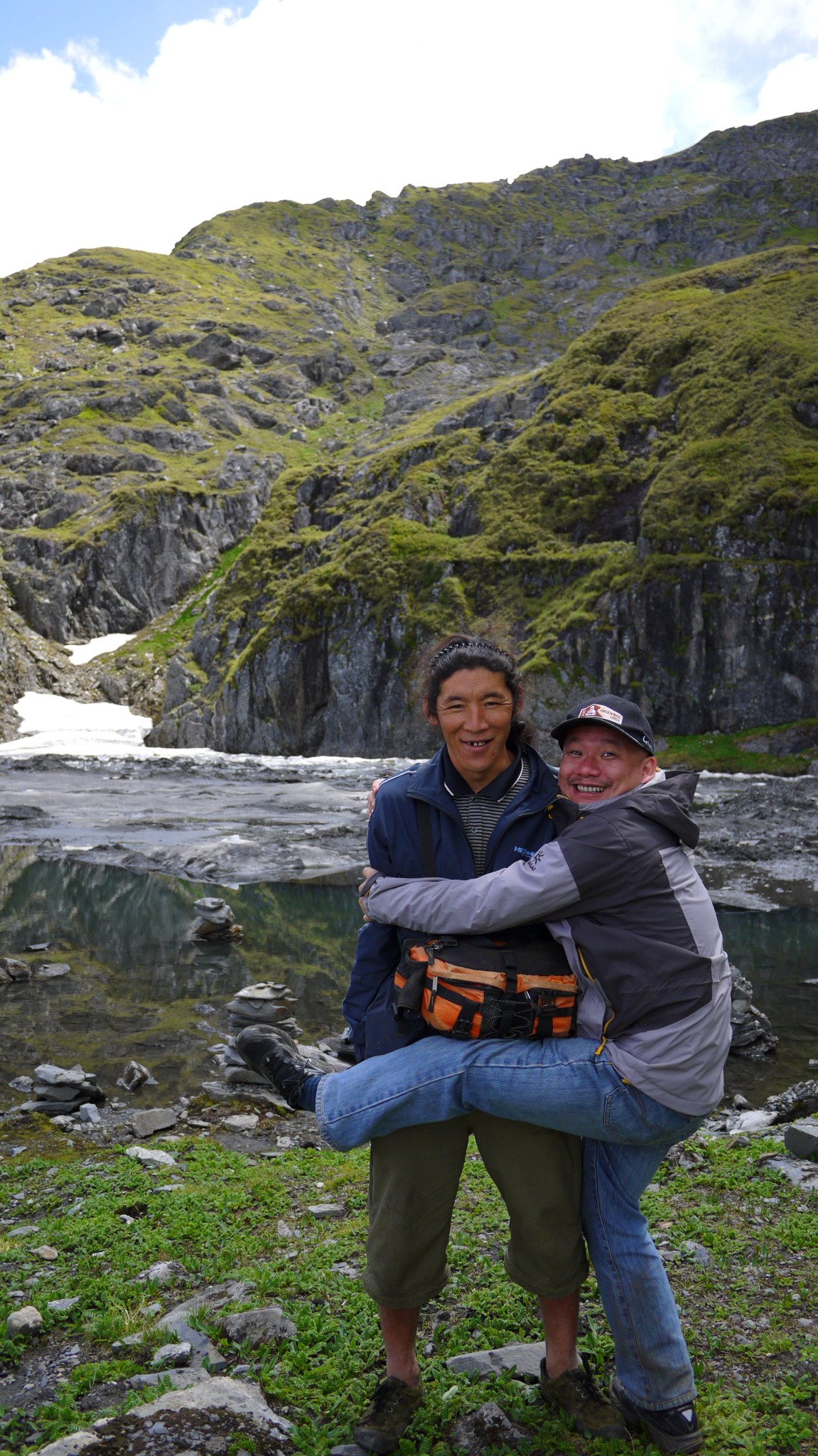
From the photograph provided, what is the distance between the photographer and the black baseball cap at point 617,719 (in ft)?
12.5

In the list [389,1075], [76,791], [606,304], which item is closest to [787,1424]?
[389,1075]

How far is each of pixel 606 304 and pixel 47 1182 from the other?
215 m

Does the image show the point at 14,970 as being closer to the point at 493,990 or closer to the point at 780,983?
the point at 780,983

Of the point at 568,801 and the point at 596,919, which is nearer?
the point at 596,919

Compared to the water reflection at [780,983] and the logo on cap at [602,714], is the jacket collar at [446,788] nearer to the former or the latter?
the logo on cap at [602,714]

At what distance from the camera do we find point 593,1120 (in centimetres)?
331

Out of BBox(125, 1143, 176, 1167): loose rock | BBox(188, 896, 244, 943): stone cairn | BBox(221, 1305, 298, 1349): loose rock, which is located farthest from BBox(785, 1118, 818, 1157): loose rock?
BBox(188, 896, 244, 943): stone cairn

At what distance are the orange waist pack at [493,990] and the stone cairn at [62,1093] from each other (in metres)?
7.31

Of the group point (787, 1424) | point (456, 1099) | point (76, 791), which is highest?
point (456, 1099)

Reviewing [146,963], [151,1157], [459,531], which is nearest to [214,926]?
[146,963]

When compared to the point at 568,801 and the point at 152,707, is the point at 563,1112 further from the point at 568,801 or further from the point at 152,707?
the point at 152,707

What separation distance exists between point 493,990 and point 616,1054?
0.53m

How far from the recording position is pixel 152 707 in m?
100

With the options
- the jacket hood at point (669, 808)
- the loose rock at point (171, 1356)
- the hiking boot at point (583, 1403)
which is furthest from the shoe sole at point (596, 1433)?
the jacket hood at point (669, 808)
